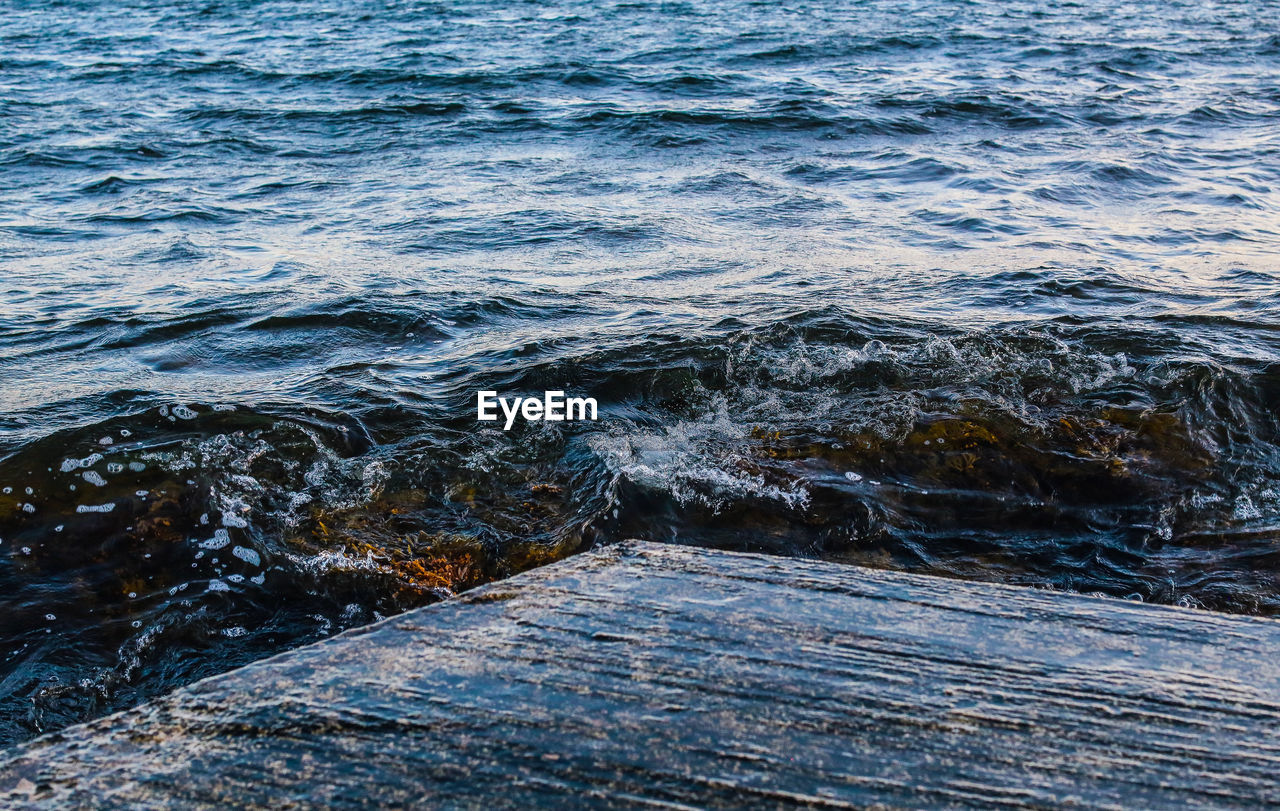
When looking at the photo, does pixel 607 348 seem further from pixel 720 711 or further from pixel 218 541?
pixel 720 711

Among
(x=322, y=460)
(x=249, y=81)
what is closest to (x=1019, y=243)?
(x=322, y=460)

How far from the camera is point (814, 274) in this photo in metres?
7.47

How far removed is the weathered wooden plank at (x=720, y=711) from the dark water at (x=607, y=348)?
1407mm

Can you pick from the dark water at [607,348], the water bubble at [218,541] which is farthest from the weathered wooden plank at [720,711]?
the water bubble at [218,541]

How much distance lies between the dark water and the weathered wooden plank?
4.62 feet

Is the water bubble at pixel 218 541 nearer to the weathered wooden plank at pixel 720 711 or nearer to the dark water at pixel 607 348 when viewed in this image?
the dark water at pixel 607 348

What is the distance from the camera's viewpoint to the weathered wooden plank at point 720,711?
6.01 ft

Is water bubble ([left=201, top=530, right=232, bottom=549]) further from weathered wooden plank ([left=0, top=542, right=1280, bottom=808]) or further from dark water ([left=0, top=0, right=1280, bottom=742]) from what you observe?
weathered wooden plank ([left=0, top=542, right=1280, bottom=808])

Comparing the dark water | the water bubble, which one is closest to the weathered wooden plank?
the dark water

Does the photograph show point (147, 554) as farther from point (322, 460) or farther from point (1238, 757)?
point (1238, 757)

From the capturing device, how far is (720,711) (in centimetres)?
204

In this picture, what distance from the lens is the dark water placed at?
3.98 m

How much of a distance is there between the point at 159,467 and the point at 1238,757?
4301mm

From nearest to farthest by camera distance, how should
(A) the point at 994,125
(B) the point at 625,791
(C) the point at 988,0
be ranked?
(B) the point at 625,791 → (A) the point at 994,125 → (C) the point at 988,0
